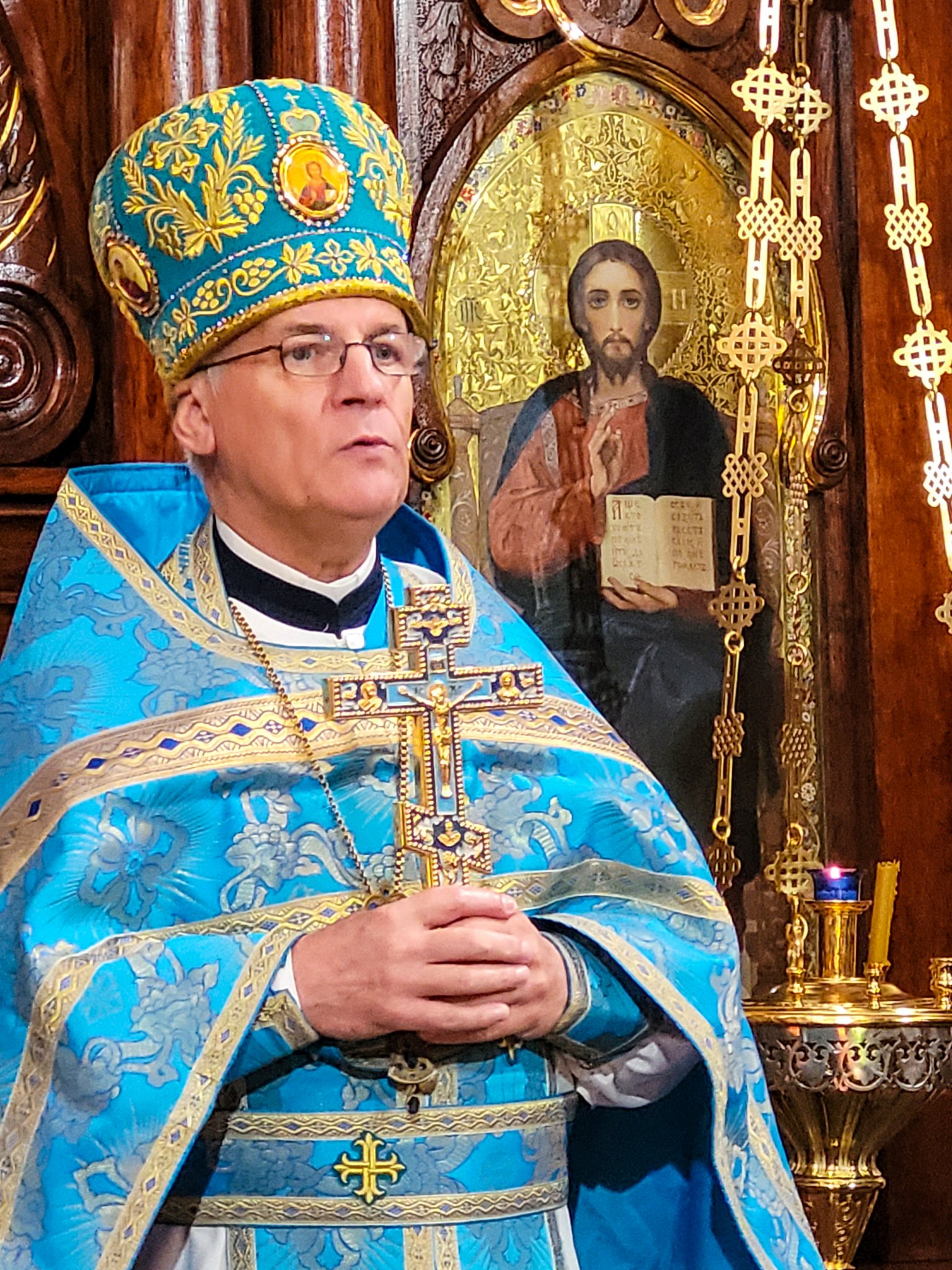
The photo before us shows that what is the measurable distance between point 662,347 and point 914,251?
456 mm

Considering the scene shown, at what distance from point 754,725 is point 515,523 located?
1.83ft

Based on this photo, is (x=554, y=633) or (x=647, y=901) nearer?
(x=647, y=901)

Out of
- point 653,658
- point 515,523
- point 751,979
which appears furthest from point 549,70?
point 751,979

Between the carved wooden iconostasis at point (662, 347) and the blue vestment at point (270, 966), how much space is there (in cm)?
109

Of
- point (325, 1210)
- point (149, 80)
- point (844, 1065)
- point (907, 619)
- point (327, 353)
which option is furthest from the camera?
point (907, 619)

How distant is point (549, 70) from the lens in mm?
3777

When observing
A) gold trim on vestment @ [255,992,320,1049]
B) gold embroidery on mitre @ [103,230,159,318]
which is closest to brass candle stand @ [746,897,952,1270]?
gold trim on vestment @ [255,992,320,1049]

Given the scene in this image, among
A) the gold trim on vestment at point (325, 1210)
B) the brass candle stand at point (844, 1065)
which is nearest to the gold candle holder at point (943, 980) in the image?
the brass candle stand at point (844, 1065)

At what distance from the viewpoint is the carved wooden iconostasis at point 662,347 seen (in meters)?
3.60

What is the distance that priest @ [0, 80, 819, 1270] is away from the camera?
218 cm

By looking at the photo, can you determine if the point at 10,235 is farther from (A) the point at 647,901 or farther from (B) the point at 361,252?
(A) the point at 647,901

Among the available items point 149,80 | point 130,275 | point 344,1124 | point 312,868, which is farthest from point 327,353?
point 149,80

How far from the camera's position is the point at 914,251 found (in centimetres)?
369

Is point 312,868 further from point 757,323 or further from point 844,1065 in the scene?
point 757,323
